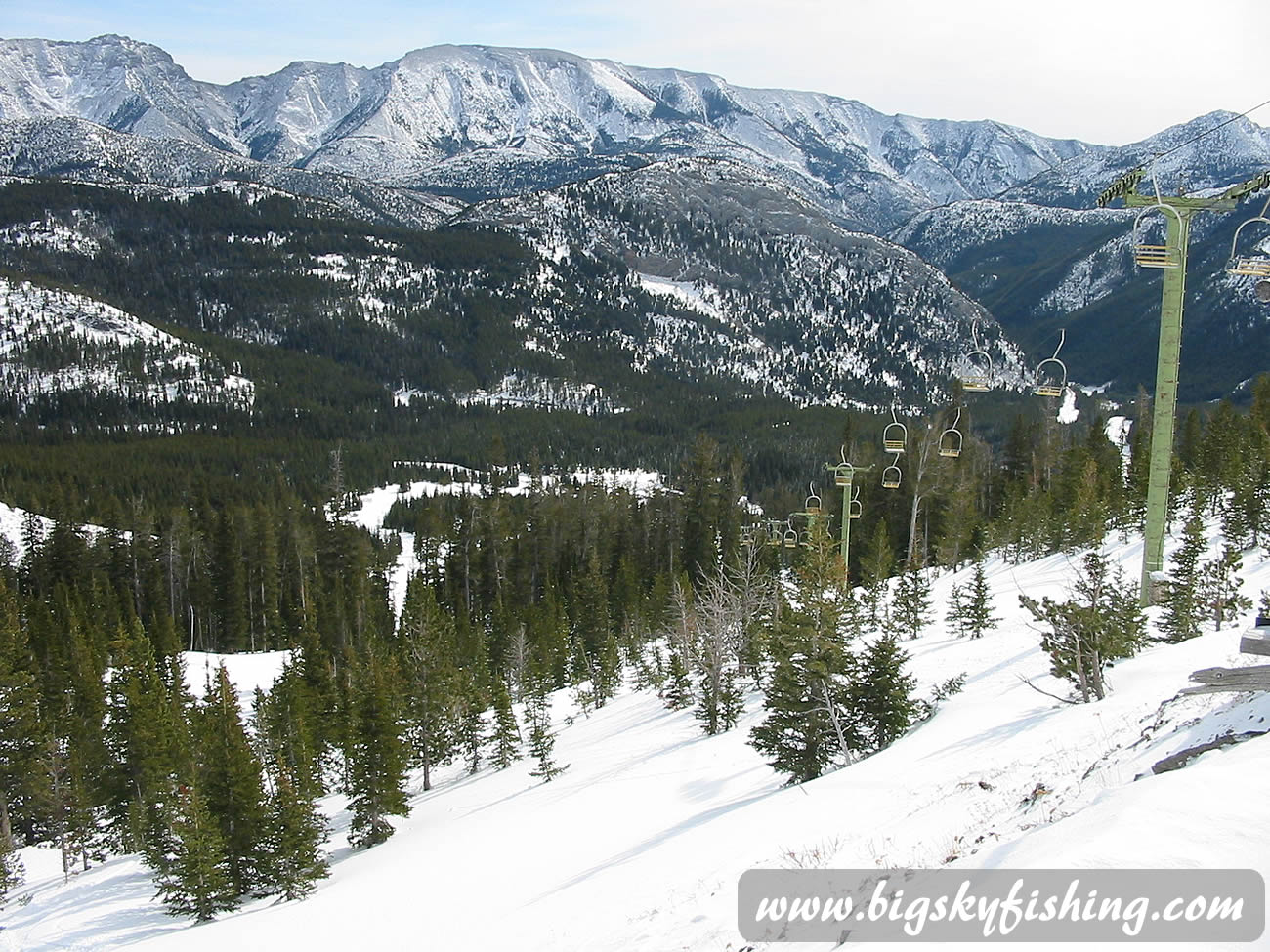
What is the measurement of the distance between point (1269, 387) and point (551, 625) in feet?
177

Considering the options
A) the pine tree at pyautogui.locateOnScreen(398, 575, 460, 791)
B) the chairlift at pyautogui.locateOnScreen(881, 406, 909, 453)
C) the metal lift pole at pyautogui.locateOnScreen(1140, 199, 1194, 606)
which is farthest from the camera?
the pine tree at pyautogui.locateOnScreen(398, 575, 460, 791)

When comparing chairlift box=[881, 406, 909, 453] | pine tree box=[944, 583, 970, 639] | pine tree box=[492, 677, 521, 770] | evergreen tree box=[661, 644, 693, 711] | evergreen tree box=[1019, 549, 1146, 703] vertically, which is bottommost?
pine tree box=[492, 677, 521, 770]

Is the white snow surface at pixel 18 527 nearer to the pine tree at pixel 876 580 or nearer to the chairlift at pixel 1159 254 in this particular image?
the pine tree at pixel 876 580

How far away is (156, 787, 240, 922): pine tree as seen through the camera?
25797mm

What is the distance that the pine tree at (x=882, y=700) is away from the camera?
1952 cm

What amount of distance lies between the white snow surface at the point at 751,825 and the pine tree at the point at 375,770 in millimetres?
1262

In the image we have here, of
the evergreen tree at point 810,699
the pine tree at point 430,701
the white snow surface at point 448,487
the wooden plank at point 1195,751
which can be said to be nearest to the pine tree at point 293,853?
the pine tree at point 430,701

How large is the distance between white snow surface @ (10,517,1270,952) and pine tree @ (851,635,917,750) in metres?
0.92

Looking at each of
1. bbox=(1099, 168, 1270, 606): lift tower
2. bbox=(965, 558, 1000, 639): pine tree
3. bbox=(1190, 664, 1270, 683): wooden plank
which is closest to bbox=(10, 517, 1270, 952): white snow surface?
bbox=(1190, 664, 1270, 683): wooden plank

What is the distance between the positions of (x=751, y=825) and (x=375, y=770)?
2043 centimetres

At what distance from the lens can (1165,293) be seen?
66.1ft

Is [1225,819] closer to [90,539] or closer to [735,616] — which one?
[735,616]

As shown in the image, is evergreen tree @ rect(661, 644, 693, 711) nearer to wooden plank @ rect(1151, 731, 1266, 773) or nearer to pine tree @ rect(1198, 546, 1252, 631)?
pine tree @ rect(1198, 546, 1252, 631)

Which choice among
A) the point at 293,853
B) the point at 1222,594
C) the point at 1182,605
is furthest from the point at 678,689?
the point at 1222,594
